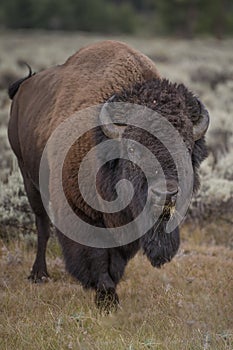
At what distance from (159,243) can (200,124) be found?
0.88m

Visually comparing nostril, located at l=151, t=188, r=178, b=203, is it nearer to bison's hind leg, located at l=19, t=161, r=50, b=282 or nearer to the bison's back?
the bison's back

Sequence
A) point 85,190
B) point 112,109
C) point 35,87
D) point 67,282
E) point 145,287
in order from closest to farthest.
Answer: point 112,109
point 85,190
point 145,287
point 67,282
point 35,87

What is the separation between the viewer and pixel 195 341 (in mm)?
4082

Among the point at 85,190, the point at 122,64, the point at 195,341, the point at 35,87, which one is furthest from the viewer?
the point at 35,87

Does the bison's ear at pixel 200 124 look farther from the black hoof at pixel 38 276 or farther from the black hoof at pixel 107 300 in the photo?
the black hoof at pixel 38 276

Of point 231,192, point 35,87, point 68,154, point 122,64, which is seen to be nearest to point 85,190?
point 68,154

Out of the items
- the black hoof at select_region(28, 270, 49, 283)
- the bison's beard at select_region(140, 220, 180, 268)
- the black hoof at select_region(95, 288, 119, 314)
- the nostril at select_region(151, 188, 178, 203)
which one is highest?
the nostril at select_region(151, 188, 178, 203)

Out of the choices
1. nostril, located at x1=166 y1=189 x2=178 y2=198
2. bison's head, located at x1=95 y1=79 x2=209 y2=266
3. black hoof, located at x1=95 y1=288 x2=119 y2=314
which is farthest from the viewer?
black hoof, located at x1=95 y1=288 x2=119 y2=314

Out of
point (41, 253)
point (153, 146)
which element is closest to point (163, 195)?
point (153, 146)

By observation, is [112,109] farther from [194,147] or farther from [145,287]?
[145,287]

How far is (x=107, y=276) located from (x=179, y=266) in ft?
3.77

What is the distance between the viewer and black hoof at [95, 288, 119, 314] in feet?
16.3

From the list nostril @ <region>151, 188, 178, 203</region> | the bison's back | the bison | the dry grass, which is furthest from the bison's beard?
the bison's back

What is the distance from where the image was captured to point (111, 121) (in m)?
4.48
